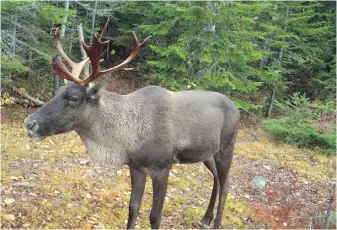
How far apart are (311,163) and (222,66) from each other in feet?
14.4

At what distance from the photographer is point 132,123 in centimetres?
441

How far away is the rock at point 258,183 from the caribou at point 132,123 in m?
3.52

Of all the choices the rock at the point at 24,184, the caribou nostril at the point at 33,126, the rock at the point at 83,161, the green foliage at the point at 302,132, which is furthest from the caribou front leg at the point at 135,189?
the green foliage at the point at 302,132

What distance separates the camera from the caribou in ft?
13.2

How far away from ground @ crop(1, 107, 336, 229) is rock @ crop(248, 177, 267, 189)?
15 centimetres

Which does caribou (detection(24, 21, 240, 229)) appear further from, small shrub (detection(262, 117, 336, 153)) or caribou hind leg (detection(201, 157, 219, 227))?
small shrub (detection(262, 117, 336, 153))

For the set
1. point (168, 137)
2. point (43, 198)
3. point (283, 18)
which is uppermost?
point (283, 18)

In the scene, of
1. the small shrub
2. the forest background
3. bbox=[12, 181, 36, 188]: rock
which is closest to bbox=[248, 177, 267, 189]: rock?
the forest background

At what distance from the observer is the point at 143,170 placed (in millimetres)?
4461

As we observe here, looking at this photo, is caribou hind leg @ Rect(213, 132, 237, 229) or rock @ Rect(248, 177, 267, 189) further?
rock @ Rect(248, 177, 267, 189)

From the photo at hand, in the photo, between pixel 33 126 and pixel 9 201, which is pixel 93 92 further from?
pixel 9 201

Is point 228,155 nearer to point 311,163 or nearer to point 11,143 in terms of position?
point 11,143

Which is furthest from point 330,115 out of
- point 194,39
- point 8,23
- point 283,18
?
point 8,23

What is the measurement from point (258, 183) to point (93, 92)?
18.0 ft
